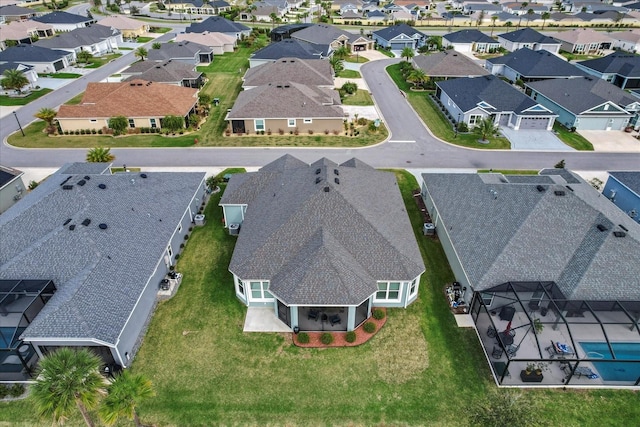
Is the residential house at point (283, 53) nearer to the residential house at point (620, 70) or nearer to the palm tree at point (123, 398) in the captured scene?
the residential house at point (620, 70)

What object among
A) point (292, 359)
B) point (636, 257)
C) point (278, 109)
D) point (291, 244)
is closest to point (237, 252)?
point (291, 244)

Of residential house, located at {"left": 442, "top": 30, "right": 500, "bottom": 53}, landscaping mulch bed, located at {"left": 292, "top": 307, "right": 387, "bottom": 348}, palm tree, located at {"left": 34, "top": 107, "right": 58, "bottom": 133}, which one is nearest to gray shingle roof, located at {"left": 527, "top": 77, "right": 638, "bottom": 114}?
residential house, located at {"left": 442, "top": 30, "right": 500, "bottom": 53}

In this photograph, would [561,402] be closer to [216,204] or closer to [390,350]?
[390,350]

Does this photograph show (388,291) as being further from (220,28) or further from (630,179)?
(220,28)

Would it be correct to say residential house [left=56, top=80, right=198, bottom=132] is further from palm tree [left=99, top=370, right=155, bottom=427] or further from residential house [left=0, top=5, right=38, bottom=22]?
residential house [left=0, top=5, right=38, bottom=22]

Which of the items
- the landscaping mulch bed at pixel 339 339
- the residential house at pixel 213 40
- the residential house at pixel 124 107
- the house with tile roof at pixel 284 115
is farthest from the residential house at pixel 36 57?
the landscaping mulch bed at pixel 339 339

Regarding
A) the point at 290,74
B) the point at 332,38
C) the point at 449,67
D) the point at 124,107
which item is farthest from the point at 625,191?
the point at 332,38
